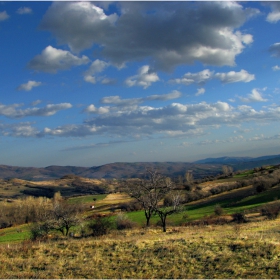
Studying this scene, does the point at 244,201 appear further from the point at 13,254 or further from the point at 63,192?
the point at 63,192

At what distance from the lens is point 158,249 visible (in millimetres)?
18484

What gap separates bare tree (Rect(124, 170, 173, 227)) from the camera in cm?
3881

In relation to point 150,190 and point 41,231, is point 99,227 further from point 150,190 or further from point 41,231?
point 150,190

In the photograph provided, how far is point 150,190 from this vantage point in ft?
136

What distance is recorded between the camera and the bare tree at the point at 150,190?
3881 cm

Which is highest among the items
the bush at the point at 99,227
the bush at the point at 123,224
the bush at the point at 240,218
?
the bush at the point at 99,227

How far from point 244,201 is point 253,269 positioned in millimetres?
53210

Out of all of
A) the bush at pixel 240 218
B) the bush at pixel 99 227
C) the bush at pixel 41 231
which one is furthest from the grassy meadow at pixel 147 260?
the bush at pixel 240 218

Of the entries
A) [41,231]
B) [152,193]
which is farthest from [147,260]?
[152,193]

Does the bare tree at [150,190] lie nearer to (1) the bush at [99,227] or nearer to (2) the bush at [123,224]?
(2) the bush at [123,224]

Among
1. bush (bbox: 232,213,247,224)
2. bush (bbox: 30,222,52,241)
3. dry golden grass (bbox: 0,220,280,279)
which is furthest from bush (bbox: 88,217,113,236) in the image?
bush (bbox: 232,213,247,224)

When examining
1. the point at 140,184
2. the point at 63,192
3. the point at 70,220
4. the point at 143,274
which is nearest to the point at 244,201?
the point at 140,184

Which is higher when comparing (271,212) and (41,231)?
(41,231)

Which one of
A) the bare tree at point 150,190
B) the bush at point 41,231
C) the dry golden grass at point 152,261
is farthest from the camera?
the bare tree at point 150,190
